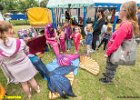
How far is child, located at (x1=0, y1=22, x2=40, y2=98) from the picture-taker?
290 centimetres

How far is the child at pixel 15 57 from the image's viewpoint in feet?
9.50

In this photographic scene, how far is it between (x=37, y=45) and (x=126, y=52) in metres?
3.25

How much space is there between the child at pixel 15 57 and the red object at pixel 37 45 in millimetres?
2172

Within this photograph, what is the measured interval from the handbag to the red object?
2.86 metres

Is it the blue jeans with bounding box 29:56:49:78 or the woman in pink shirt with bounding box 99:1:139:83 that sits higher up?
the woman in pink shirt with bounding box 99:1:139:83

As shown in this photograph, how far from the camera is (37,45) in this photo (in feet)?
18.9

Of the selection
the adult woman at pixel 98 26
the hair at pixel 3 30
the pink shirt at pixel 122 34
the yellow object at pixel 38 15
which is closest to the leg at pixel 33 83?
the hair at pixel 3 30

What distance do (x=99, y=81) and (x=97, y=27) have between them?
102 inches

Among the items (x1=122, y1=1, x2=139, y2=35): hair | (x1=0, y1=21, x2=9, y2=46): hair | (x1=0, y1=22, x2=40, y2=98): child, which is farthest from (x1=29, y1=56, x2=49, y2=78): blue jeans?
(x1=122, y1=1, x2=139, y2=35): hair

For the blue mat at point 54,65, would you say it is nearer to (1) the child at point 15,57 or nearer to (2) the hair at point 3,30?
(1) the child at point 15,57

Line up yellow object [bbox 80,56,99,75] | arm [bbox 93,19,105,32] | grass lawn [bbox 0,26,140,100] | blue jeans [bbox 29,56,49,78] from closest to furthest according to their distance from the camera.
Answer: grass lawn [bbox 0,26,140,100] < blue jeans [bbox 29,56,49,78] < yellow object [bbox 80,56,99,75] < arm [bbox 93,19,105,32]

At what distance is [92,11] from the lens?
14.5m

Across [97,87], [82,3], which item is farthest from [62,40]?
[82,3]

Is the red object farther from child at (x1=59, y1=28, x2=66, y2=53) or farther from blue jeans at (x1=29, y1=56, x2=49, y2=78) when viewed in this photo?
blue jeans at (x1=29, y1=56, x2=49, y2=78)
